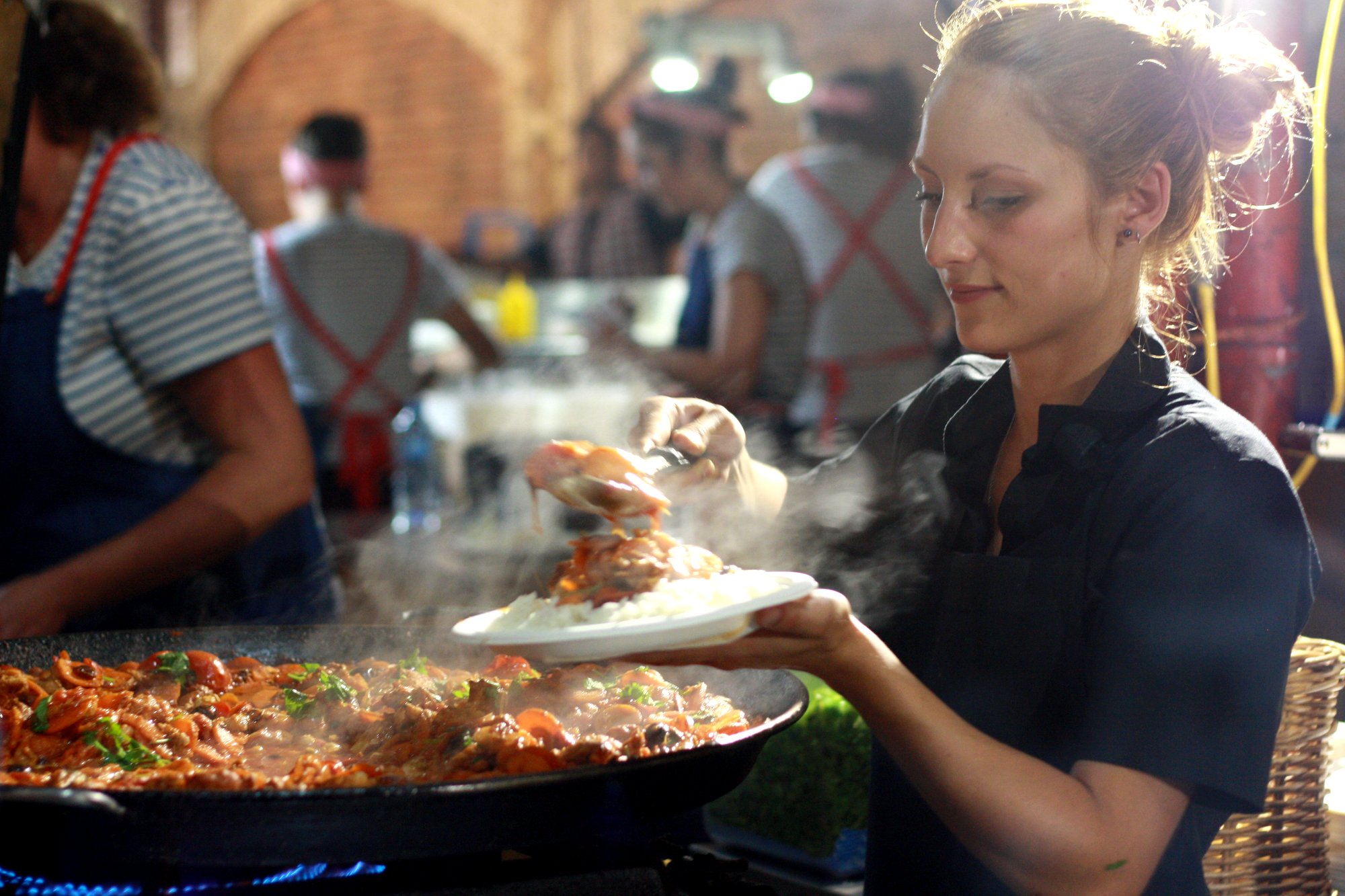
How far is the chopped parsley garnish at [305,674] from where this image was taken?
1785 millimetres

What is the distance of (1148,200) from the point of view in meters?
1.48

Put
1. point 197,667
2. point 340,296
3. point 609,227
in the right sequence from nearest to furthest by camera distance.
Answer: point 197,667 < point 340,296 < point 609,227

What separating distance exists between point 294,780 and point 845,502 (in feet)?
3.29

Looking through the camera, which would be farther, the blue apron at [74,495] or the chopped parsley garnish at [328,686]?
the blue apron at [74,495]

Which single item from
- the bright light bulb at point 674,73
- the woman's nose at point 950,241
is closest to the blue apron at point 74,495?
the woman's nose at point 950,241

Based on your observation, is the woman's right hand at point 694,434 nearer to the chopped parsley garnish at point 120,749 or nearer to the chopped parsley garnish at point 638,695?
the chopped parsley garnish at point 638,695

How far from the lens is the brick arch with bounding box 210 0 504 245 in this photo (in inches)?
398

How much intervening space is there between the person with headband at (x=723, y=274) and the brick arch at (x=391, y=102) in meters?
5.68

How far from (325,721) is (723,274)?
2.87 metres

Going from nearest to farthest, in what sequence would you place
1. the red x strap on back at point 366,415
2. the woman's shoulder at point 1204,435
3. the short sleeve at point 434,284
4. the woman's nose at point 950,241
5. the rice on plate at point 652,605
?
the rice on plate at point 652,605 < the woman's shoulder at point 1204,435 < the woman's nose at point 950,241 < the red x strap on back at point 366,415 < the short sleeve at point 434,284

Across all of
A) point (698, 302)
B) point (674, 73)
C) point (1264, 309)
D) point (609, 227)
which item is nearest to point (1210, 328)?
point (1264, 309)

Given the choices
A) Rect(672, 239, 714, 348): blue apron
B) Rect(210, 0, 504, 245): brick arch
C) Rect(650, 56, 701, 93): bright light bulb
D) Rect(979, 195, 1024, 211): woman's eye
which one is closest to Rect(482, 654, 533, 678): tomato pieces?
Rect(979, 195, 1024, 211): woman's eye

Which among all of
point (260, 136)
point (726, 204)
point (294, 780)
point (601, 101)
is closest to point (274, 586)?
point (294, 780)

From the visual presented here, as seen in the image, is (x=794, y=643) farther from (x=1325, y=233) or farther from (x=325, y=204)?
(x=325, y=204)
